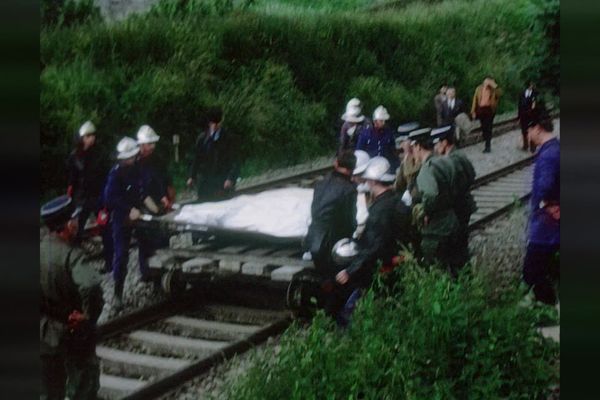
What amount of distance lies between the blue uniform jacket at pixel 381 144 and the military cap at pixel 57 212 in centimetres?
105

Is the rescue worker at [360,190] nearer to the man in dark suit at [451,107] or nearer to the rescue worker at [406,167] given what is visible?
the rescue worker at [406,167]

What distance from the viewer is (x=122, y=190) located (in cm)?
330

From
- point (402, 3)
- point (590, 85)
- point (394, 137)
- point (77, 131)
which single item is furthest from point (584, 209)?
point (77, 131)

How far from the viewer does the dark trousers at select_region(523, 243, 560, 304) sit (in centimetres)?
320

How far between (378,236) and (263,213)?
40 cm

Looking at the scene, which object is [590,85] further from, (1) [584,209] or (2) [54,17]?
(2) [54,17]

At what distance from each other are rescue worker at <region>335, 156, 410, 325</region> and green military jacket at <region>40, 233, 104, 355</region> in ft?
2.81

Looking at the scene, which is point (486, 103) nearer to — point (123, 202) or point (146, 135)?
point (146, 135)

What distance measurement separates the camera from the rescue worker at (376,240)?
10.4 feet

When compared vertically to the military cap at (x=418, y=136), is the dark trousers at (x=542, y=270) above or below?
below

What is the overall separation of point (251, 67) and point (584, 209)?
1.25 m

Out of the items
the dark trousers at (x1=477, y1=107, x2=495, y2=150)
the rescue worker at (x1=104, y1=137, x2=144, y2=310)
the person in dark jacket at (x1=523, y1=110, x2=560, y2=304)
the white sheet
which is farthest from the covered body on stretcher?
the person in dark jacket at (x1=523, y1=110, x2=560, y2=304)

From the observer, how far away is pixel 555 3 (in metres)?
3.24

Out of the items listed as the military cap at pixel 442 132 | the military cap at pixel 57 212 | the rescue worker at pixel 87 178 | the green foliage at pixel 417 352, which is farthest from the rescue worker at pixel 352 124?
the military cap at pixel 57 212
